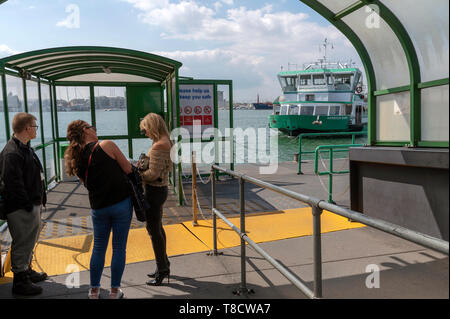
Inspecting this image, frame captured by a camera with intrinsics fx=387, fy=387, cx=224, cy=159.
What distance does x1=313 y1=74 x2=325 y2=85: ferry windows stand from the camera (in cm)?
3794

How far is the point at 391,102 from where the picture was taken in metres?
4.74

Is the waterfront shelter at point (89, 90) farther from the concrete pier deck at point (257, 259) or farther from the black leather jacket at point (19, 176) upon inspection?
the black leather jacket at point (19, 176)

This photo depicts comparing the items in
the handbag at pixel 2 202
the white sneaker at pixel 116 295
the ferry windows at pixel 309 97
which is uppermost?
the ferry windows at pixel 309 97

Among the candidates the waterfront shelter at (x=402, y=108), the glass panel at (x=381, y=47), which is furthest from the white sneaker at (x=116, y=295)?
the glass panel at (x=381, y=47)

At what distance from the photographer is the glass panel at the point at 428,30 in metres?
3.52

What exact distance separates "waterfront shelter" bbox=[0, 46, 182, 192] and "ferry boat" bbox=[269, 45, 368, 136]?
29.5 meters

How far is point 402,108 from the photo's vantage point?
14.7 ft

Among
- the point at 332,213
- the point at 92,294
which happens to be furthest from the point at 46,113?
the point at 332,213

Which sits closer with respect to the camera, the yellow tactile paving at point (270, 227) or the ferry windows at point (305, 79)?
the yellow tactile paving at point (270, 227)

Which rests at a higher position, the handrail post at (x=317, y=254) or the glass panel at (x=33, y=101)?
the glass panel at (x=33, y=101)

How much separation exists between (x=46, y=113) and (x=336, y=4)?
664 cm

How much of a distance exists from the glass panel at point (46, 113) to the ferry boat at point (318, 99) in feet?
101

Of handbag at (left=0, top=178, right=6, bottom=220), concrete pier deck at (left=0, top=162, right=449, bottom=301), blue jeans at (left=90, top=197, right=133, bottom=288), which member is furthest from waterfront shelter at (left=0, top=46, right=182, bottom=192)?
blue jeans at (left=90, top=197, right=133, bottom=288)

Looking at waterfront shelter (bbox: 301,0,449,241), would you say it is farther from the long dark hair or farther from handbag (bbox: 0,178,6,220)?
handbag (bbox: 0,178,6,220)
